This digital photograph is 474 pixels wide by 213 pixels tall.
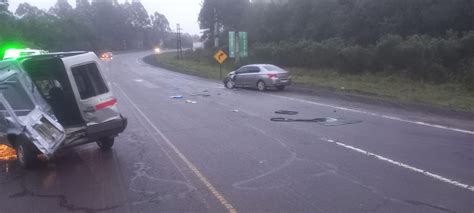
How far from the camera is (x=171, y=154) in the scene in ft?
33.3

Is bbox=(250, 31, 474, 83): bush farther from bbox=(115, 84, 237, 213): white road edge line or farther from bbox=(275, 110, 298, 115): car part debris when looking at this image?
bbox=(115, 84, 237, 213): white road edge line

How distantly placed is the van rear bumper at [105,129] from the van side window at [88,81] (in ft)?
2.07

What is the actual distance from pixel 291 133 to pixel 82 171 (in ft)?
17.4

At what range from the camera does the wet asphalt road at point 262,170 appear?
22.2 feet

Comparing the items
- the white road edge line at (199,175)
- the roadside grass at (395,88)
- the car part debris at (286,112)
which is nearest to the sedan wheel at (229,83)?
the roadside grass at (395,88)

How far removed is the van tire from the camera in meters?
9.09

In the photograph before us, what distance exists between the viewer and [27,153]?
913 centimetres

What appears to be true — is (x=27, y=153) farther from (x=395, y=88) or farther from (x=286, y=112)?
(x=395, y=88)

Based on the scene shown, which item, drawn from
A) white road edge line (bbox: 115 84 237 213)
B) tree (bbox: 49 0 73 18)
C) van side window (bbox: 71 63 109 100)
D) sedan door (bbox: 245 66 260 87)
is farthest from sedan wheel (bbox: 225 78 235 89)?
tree (bbox: 49 0 73 18)

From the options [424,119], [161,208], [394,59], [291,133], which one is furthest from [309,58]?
[161,208]

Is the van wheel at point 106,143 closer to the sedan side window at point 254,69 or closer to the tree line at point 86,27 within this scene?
the sedan side window at point 254,69

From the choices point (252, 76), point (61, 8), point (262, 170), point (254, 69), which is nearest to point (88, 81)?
point (262, 170)

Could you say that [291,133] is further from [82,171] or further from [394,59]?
[394,59]

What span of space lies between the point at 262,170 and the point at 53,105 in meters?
4.77
